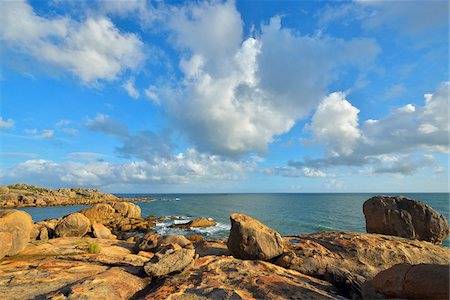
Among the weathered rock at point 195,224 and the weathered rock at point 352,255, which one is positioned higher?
the weathered rock at point 352,255

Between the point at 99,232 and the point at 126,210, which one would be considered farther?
the point at 126,210

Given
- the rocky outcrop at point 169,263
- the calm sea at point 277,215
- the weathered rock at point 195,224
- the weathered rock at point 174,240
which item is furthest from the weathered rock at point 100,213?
the rocky outcrop at point 169,263

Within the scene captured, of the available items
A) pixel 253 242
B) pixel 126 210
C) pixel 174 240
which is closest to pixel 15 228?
pixel 174 240

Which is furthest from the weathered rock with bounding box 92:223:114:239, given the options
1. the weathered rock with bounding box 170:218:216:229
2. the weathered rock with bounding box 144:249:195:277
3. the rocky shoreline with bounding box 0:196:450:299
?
the weathered rock with bounding box 170:218:216:229

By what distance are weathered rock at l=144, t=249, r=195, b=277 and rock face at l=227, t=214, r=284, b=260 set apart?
2967 mm

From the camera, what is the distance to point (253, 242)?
42.0 ft

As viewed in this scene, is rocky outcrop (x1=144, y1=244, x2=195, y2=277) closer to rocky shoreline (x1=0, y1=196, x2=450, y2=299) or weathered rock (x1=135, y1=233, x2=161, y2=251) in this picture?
rocky shoreline (x1=0, y1=196, x2=450, y2=299)

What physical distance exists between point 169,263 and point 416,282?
8.52 metres

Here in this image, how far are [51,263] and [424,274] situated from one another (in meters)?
14.5

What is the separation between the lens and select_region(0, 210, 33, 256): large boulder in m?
13.1

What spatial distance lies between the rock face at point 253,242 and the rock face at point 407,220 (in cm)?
1024

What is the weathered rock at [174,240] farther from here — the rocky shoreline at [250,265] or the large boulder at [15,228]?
the large boulder at [15,228]

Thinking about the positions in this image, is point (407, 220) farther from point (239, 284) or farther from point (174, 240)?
point (174, 240)

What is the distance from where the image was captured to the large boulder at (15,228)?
42.8 feet
